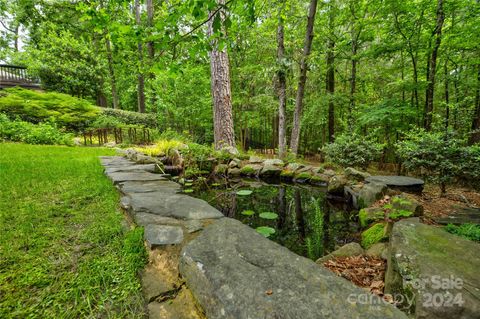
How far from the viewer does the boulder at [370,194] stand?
94.7 inches

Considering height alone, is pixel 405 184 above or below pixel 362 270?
above

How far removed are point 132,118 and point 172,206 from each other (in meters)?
8.15

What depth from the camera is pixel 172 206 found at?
1475 millimetres

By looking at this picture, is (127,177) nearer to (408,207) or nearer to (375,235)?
(375,235)

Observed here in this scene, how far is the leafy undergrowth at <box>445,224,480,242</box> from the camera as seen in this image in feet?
5.01

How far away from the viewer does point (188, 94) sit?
25.4ft

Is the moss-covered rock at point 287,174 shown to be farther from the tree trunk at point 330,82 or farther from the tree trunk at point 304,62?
the tree trunk at point 330,82

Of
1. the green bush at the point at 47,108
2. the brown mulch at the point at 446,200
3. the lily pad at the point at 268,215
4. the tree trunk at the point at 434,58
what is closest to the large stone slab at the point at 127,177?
the lily pad at the point at 268,215

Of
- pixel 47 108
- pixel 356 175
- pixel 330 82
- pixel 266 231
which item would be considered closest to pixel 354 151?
pixel 356 175

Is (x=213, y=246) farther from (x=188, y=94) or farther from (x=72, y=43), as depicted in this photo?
(x=72, y=43)

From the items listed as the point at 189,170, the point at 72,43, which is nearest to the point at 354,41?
the point at 189,170

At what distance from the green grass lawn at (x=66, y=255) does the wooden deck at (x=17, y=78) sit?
42.1ft

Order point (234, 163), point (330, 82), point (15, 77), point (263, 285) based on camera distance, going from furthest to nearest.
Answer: point (15, 77)
point (330, 82)
point (234, 163)
point (263, 285)

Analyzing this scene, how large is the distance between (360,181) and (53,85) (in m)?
13.1
